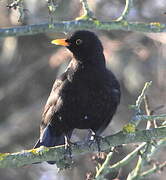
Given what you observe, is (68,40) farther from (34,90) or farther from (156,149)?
(34,90)

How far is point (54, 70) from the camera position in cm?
1098

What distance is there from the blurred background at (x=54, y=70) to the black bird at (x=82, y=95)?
9.36ft

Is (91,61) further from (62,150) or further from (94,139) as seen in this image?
(62,150)

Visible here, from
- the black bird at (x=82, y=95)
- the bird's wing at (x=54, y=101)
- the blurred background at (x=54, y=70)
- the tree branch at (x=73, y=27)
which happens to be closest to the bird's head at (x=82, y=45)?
the black bird at (x=82, y=95)

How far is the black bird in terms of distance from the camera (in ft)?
22.8

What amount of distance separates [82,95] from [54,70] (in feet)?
13.4

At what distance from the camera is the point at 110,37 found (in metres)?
10.8

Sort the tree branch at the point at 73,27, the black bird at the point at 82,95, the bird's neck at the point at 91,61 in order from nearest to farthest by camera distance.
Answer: the tree branch at the point at 73,27 → the black bird at the point at 82,95 → the bird's neck at the point at 91,61

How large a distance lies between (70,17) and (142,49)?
46.2 inches

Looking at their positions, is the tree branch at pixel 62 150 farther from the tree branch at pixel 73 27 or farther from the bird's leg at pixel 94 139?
the tree branch at pixel 73 27

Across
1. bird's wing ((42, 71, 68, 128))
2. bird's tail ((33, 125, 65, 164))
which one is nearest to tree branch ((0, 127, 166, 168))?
bird's wing ((42, 71, 68, 128))

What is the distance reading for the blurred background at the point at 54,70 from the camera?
1049 cm

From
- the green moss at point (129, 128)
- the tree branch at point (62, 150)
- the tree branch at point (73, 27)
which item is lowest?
the tree branch at point (62, 150)

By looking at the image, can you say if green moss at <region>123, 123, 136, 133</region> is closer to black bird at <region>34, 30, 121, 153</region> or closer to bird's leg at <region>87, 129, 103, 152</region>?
bird's leg at <region>87, 129, 103, 152</region>
